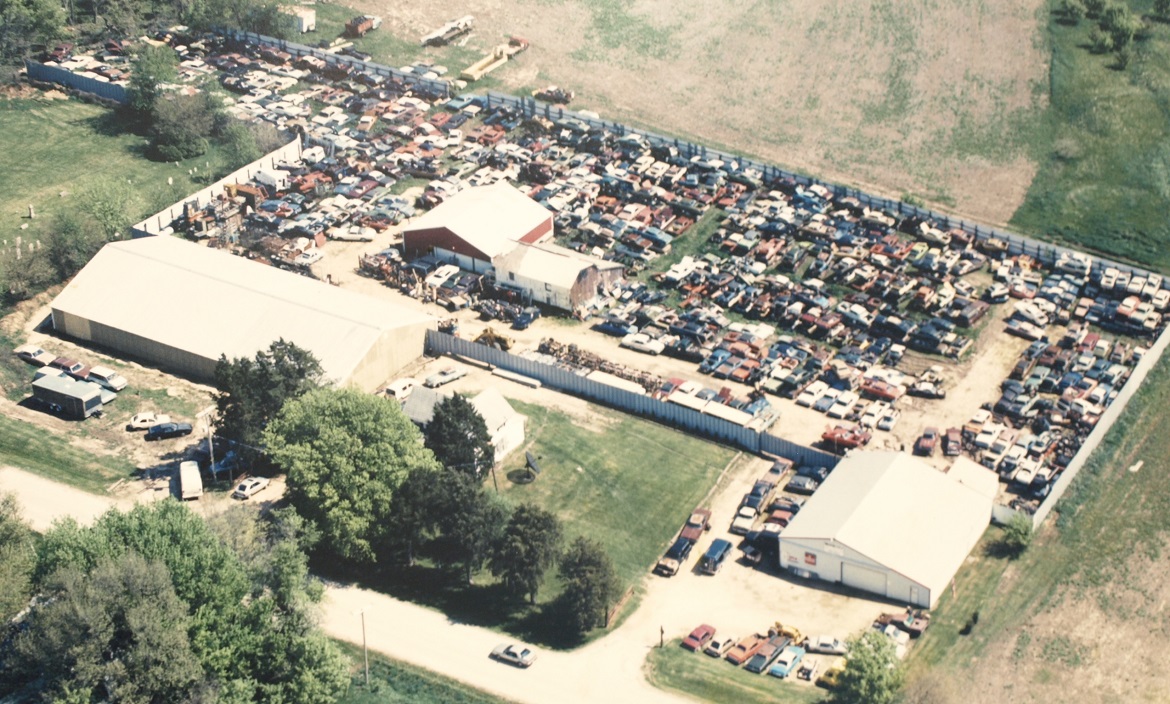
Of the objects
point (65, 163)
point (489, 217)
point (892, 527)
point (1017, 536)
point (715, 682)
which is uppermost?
point (892, 527)

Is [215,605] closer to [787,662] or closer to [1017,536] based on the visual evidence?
[787,662]

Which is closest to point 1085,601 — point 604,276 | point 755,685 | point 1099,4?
point 755,685

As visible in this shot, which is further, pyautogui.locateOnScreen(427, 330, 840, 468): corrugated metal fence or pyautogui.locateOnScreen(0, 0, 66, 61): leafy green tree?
pyautogui.locateOnScreen(0, 0, 66, 61): leafy green tree

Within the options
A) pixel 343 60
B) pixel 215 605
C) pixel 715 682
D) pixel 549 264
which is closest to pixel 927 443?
pixel 715 682

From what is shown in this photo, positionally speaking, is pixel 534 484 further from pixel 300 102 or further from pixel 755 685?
pixel 300 102

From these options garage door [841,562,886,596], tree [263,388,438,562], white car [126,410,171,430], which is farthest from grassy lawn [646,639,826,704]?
white car [126,410,171,430]

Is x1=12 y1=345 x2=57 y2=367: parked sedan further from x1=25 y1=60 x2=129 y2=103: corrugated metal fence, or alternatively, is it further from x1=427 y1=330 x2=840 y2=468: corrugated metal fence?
x1=25 y1=60 x2=129 y2=103: corrugated metal fence
